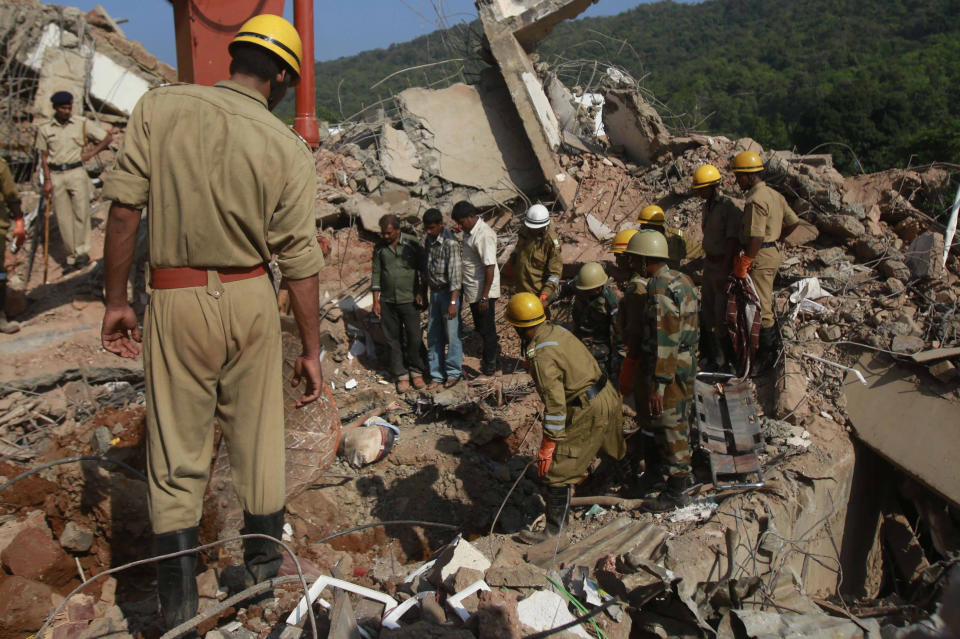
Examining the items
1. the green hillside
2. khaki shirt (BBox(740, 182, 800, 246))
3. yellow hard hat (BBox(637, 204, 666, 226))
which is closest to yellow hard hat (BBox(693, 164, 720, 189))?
khaki shirt (BBox(740, 182, 800, 246))

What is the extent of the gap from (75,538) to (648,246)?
3679mm

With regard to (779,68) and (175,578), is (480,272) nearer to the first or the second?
(175,578)

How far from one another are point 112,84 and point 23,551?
337 inches

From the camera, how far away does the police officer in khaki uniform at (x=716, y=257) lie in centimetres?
545

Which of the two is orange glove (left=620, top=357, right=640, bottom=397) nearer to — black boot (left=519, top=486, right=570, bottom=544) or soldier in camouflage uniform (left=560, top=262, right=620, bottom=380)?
soldier in camouflage uniform (left=560, top=262, right=620, bottom=380)

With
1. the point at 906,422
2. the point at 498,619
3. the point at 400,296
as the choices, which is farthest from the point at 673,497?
the point at 400,296

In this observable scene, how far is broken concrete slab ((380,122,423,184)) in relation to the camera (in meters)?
8.42

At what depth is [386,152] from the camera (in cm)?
849

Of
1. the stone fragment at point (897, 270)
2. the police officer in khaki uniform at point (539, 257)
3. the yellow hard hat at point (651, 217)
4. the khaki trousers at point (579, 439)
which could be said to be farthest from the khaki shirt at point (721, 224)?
the khaki trousers at point (579, 439)

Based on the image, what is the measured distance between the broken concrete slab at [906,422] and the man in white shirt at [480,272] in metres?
3.16

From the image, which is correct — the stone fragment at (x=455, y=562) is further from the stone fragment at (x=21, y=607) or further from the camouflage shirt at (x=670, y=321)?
the camouflage shirt at (x=670, y=321)

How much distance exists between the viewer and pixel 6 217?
6.03 metres

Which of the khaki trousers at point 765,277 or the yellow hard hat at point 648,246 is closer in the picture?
the yellow hard hat at point 648,246

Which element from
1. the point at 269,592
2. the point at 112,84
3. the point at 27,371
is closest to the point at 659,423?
the point at 269,592
